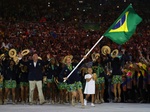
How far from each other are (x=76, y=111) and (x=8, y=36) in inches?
683

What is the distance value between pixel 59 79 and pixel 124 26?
349 centimetres

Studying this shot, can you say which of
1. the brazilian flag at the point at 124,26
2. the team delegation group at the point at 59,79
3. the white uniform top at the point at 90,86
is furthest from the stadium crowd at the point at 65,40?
the brazilian flag at the point at 124,26

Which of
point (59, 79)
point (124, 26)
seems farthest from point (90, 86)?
point (124, 26)

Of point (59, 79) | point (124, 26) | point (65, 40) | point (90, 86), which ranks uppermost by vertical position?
point (65, 40)

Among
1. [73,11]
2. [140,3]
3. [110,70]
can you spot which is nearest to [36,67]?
[110,70]

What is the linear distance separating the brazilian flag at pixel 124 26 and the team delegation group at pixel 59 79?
1.90 m

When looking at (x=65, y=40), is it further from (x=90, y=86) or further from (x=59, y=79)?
(x=90, y=86)

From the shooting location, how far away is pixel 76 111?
49.0ft

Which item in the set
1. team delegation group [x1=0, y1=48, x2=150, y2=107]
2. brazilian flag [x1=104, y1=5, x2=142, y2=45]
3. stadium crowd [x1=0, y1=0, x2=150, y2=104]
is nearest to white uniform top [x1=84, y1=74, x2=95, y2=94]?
team delegation group [x1=0, y1=48, x2=150, y2=107]

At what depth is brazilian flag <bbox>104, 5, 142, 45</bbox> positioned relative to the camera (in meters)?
16.3

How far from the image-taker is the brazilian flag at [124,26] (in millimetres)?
16281

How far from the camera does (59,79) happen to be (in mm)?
18141

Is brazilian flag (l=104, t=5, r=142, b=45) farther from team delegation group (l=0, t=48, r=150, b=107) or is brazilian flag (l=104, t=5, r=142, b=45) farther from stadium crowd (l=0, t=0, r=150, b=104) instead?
stadium crowd (l=0, t=0, r=150, b=104)

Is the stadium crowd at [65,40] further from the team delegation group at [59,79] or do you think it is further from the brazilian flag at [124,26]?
the brazilian flag at [124,26]
